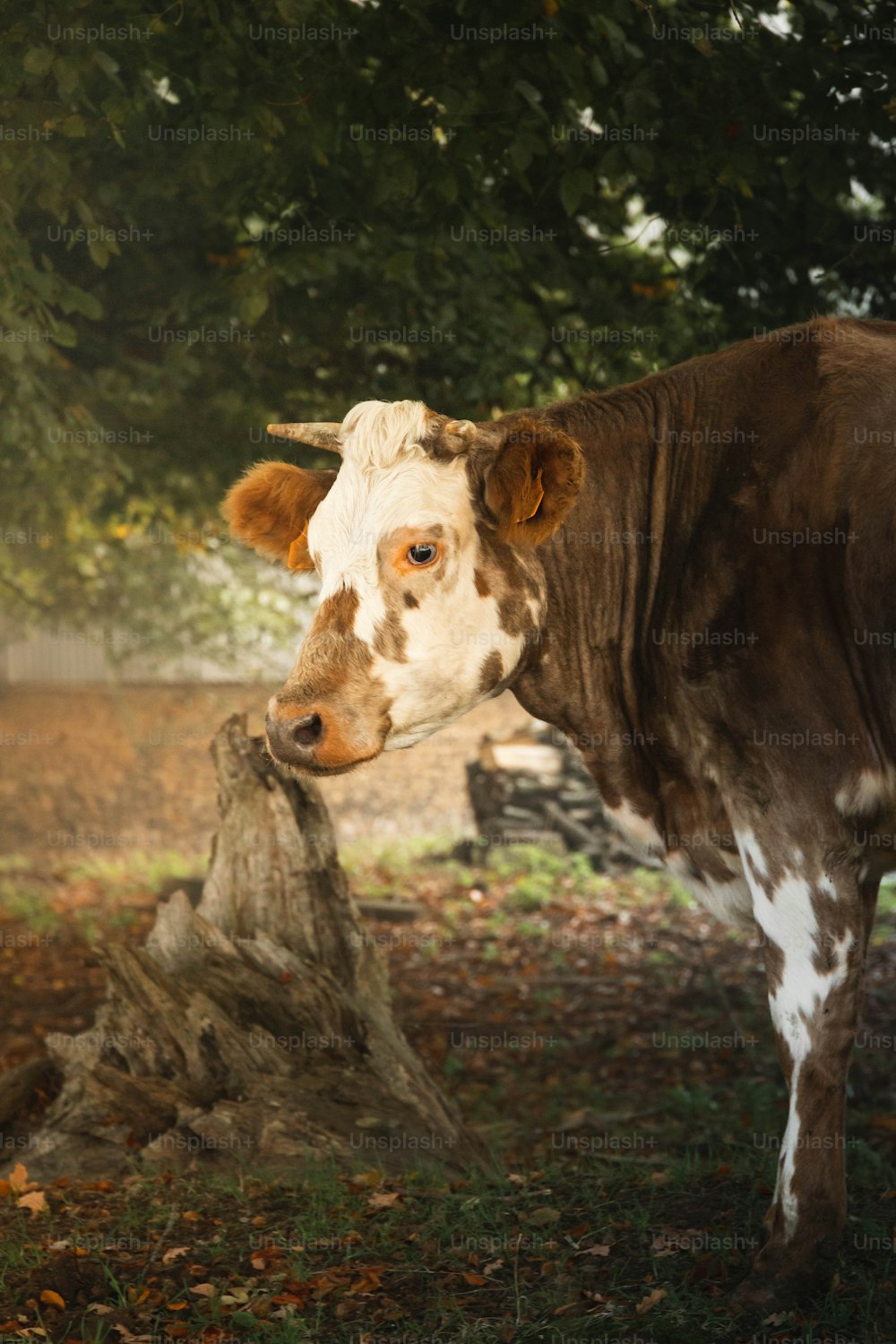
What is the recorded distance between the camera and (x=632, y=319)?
7.41m

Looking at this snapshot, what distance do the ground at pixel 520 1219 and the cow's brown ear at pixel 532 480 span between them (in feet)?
7.94

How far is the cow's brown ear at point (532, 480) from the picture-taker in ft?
13.6

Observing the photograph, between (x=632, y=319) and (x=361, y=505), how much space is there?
12.5ft

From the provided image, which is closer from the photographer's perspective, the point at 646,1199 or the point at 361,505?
the point at 361,505

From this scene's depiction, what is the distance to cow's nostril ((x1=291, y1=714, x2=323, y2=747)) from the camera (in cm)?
393

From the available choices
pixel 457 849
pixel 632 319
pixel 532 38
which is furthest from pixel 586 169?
pixel 457 849

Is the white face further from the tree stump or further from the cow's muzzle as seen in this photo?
the tree stump

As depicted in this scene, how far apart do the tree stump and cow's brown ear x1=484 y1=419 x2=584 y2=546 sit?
2445 mm

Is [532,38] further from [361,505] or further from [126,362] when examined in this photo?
[126,362]

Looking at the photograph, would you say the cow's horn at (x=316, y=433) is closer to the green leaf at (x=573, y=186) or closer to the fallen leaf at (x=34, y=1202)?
the green leaf at (x=573, y=186)

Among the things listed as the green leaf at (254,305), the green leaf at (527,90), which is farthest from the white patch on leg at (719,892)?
the green leaf at (254,305)

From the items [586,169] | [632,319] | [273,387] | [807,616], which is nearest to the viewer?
[807,616]

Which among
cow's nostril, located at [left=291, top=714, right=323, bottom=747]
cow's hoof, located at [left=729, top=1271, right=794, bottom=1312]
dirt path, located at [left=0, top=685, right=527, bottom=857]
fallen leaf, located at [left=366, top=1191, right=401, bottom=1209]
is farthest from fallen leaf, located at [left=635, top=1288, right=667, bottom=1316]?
dirt path, located at [left=0, top=685, right=527, bottom=857]

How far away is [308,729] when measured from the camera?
Result: 3.96m
